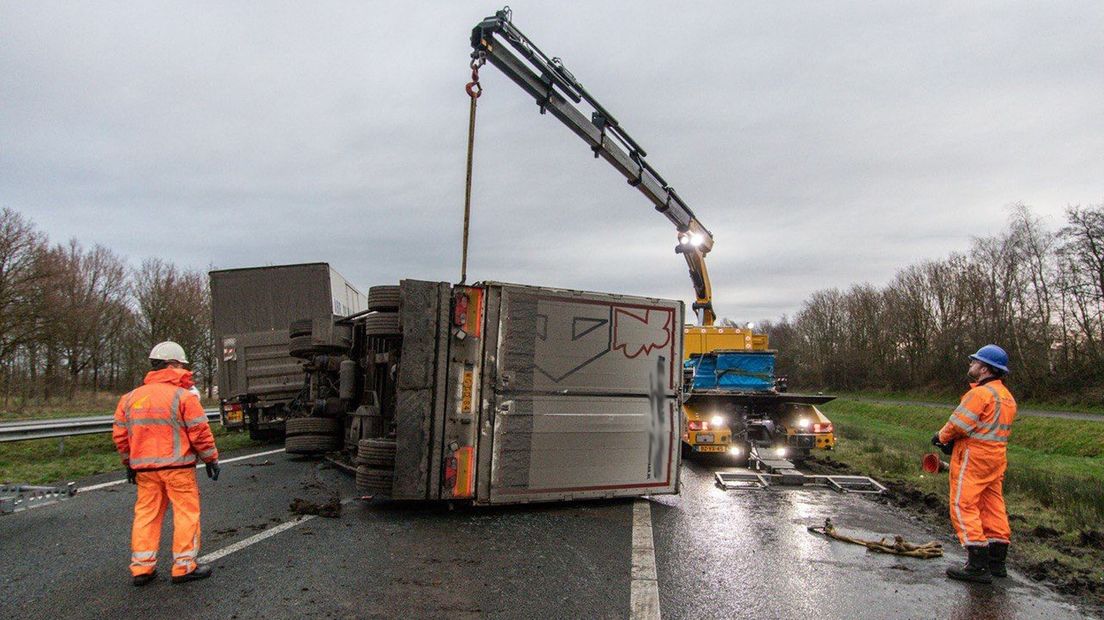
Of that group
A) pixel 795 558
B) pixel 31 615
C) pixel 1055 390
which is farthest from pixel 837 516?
pixel 1055 390

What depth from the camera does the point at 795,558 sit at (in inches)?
194

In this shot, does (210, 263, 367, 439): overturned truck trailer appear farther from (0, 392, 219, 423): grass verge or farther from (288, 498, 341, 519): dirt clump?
(0, 392, 219, 423): grass verge

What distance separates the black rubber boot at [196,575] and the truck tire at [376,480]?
181 centimetres

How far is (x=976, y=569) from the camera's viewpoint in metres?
4.50

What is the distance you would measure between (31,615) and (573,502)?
452 centimetres

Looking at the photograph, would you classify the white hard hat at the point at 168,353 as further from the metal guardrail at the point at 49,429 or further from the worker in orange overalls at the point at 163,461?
the metal guardrail at the point at 49,429

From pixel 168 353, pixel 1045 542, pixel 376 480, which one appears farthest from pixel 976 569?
pixel 168 353

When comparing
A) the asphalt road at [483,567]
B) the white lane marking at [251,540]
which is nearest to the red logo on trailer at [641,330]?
the asphalt road at [483,567]

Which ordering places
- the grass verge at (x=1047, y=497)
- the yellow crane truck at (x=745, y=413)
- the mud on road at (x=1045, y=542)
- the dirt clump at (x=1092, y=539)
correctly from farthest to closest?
the yellow crane truck at (x=745, y=413), the dirt clump at (x=1092, y=539), the grass verge at (x=1047, y=497), the mud on road at (x=1045, y=542)

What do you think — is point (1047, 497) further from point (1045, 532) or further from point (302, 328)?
point (302, 328)

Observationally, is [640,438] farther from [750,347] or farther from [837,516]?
[750,347]

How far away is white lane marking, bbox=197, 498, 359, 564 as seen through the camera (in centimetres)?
458

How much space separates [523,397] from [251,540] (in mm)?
2539

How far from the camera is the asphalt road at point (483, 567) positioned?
3707 mm
